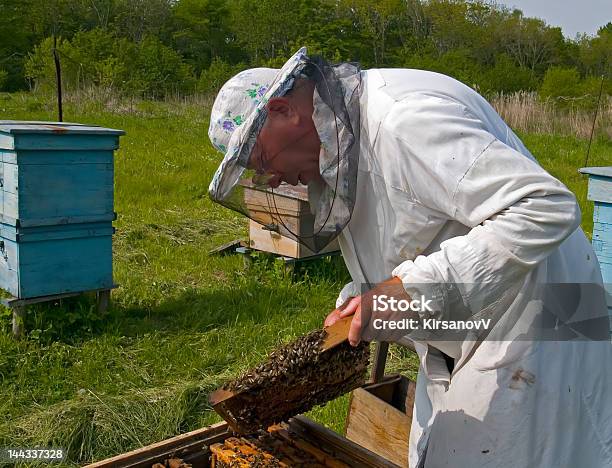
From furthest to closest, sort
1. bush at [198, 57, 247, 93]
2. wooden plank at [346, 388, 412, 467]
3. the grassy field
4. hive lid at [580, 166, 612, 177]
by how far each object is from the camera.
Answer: bush at [198, 57, 247, 93], hive lid at [580, 166, 612, 177], the grassy field, wooden plank at [346, 388, 412, 467]

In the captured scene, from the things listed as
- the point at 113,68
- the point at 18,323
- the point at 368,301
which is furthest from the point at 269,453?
the point at 113,68

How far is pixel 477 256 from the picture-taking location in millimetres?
1383

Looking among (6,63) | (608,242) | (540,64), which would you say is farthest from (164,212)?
(540,64)

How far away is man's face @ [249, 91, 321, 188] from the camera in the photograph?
5.46 ft

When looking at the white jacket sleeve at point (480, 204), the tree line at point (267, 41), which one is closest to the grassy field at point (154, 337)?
the white jacket sleeve at point (480, 204)

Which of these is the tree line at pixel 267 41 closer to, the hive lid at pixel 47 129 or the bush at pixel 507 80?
the bush at pixel 507 80

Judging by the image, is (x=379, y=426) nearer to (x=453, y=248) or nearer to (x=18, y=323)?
(x=453, y=248)

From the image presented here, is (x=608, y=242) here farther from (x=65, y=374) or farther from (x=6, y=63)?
(x=6, y=63)

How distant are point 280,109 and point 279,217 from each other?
1.99ft

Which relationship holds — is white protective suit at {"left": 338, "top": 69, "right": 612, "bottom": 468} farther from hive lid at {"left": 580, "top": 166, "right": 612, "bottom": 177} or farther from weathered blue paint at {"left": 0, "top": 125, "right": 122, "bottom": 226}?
weathered blue paint at {"left": 0, "top": 125, "right": 122, "bottom": 226}

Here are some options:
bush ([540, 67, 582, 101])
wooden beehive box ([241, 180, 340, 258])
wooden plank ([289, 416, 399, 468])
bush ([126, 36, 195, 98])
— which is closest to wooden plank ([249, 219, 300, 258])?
wooden beehive box ([241, 180, 340, 258])

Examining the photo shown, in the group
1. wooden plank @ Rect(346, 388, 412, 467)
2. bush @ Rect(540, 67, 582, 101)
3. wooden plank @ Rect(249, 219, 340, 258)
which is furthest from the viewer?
bush @ Rect(540, 67, 582, 101)

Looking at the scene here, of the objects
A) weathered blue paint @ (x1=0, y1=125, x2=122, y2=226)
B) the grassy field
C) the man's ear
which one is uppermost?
the man's ear

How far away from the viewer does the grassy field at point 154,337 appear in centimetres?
327
